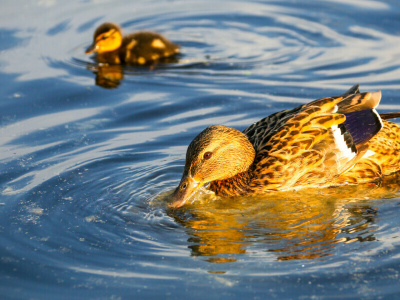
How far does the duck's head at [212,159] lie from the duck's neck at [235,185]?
0.05 metres

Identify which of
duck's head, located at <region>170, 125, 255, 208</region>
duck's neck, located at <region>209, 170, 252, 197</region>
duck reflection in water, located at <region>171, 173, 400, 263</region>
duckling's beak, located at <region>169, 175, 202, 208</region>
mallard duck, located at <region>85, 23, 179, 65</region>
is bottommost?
duck reflection in water, located at <region>171, 173, 400, 263</region>

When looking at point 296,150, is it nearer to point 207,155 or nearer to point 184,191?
point 207,155

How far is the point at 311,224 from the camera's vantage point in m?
4.02

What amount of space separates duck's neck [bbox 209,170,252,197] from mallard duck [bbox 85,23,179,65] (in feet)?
9.75

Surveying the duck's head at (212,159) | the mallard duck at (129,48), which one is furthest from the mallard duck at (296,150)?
the mallard duck at (129,48)

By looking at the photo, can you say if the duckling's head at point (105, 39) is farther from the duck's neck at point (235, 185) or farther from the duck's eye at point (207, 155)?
the duck's eye at point (207, 155)

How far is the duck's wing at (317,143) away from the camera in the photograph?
14.5ft

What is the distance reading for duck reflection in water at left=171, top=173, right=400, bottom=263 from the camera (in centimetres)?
372

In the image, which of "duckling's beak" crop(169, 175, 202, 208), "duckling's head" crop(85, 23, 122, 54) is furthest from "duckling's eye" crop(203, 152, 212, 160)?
"duckling's head" crop(85, 23, 122, 54)

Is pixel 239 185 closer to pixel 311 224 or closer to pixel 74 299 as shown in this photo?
pixel 311 224

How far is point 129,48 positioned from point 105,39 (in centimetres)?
29

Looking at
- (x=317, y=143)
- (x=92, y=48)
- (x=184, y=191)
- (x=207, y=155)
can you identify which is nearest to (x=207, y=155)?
(x=207, y=155)

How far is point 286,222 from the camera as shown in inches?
160

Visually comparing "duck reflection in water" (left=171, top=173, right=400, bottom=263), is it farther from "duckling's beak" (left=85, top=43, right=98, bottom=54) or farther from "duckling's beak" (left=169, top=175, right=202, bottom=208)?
"duckling's beak" (left=85, top=43, right=98, bottom=54)
